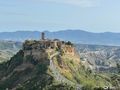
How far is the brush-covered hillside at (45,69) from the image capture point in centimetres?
13375

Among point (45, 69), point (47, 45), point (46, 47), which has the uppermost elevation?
point (47, 45)

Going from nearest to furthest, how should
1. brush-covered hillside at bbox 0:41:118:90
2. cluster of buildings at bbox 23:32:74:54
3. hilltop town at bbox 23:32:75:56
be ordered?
1. brush-covered hillside at bbox 0:41:118:90
2. hilltop town at bbox 23:32:75:56
3. cluster of buildings at bbox 23:32:74:54

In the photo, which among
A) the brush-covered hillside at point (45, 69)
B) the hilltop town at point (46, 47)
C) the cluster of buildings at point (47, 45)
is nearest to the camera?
the brush-covered hillside at point (45, 69)

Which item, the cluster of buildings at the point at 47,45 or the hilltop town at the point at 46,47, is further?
the cluster of buildings at the point at 47,45

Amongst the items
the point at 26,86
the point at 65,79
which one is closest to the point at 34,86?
the point at 26,86

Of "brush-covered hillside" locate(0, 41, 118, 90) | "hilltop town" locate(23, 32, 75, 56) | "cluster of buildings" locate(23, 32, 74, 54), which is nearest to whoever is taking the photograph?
"brush-covered hillside" locate(0, 41, 118, 90)

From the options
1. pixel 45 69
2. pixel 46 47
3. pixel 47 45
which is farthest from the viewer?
pixel 47 45

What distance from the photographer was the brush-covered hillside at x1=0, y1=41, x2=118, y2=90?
134 metres

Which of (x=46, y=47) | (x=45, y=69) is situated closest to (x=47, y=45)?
(x=46, y=47)

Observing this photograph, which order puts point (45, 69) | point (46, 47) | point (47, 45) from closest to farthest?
point (45, 69) → point (46, 47) → point (47, 45)

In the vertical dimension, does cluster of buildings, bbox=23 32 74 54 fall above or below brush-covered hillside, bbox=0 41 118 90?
above

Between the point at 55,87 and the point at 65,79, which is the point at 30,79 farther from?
the point at 55,87

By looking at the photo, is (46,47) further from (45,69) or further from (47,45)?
(45,69)

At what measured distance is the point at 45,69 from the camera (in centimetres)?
13575
